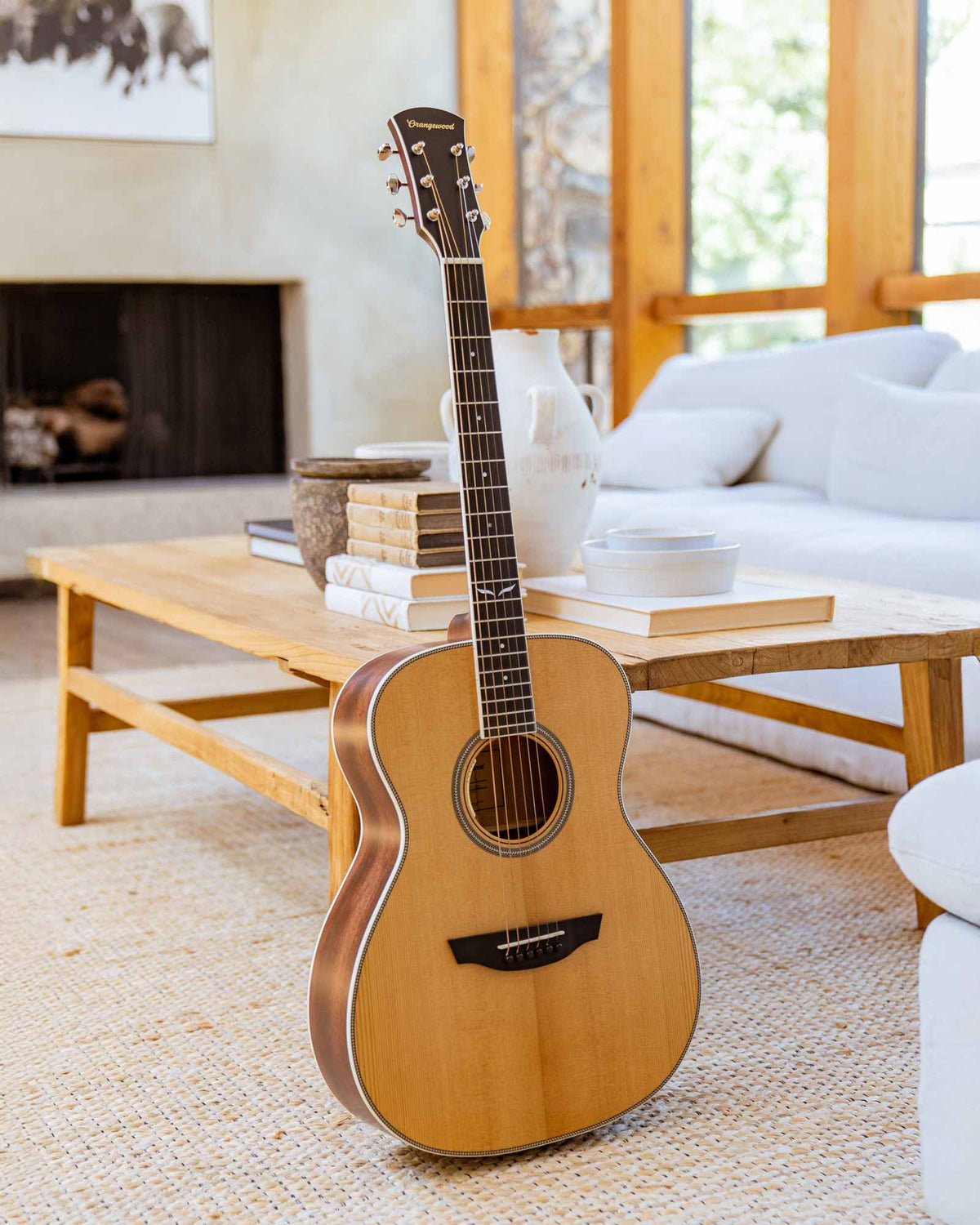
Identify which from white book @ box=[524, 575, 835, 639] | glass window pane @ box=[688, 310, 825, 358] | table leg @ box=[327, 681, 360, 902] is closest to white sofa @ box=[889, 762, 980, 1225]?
white book @ box=[524, 575, 835, 639]

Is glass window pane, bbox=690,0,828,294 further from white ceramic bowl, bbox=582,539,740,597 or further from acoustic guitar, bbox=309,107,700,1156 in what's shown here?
acoustic guitar, bbox=309,107,700,1156

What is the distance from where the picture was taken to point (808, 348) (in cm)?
365

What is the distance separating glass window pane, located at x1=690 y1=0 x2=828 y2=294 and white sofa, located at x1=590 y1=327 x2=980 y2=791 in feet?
2.66

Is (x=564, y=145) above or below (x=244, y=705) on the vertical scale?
above

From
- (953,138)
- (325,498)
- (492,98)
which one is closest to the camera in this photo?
(325,498)

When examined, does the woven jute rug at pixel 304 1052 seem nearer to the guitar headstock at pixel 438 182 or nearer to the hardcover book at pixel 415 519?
the hardcover book at pixel 415 519

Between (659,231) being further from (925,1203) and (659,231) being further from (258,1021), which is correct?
(925,1203)

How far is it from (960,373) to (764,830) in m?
1.74

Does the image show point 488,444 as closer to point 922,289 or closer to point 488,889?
point 488,889

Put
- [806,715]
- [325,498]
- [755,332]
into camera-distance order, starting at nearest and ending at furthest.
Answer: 1. [325,498]
2. [806,715]
3. [755,332]

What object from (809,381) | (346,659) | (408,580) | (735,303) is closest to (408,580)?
(408,580)

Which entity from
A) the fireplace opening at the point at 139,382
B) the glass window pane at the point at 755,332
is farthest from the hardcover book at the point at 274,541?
the fireplace opening at the point at 139,382

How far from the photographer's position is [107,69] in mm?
5375

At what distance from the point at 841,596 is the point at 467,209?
0.74 meters
